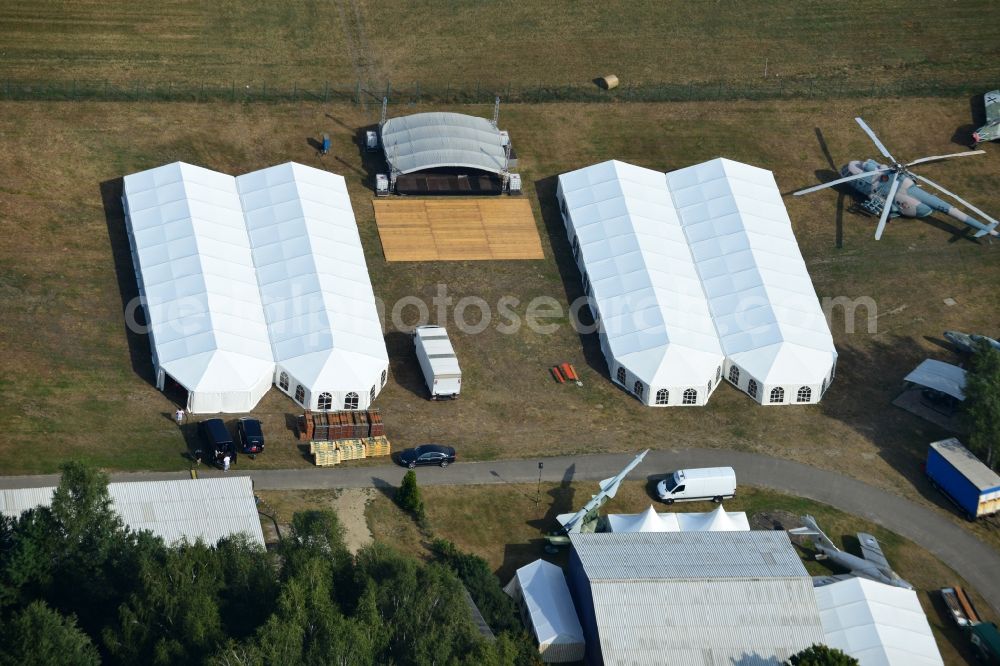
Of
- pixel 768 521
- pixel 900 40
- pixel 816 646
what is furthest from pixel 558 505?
pixel 900 40

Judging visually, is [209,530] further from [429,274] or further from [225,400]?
[429,274]

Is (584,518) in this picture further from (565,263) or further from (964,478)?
(565,263)

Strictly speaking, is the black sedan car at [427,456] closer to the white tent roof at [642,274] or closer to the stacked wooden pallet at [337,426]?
the stacked wooden pallet at [337,426]

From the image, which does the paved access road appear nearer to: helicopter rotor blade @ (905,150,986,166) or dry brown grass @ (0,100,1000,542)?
dry brown grass @ (0,100,1000,542)

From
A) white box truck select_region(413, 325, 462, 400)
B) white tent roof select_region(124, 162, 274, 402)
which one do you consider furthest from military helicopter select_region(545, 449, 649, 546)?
white tent roof select_region(124, 162, 274, 402)

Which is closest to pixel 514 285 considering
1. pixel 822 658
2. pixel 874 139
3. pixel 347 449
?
pixel 347 449
